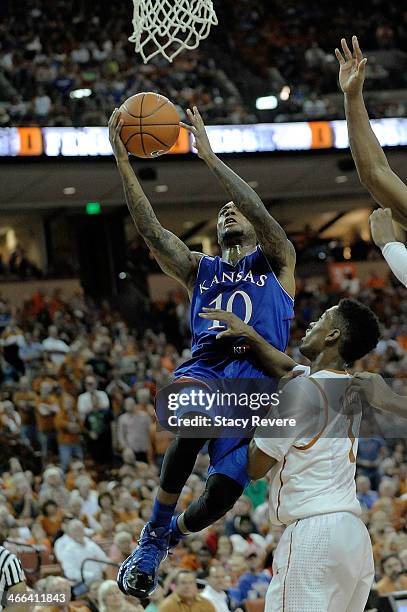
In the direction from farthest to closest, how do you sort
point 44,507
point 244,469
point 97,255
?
1. point 97,255
2. point 44,507
3. point 244,469

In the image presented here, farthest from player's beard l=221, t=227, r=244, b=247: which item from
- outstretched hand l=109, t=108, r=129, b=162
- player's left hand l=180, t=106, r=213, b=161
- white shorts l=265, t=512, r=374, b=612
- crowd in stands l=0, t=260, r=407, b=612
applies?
crowd in stands l=0, t=260, r=407, b=612

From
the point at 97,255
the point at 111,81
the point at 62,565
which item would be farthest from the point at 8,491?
the point at 97,255

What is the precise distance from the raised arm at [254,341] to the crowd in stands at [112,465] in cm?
345

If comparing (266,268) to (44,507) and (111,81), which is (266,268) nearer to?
(44,507)

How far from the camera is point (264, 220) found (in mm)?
5609

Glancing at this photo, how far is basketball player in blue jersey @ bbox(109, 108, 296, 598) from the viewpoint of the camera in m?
5.49

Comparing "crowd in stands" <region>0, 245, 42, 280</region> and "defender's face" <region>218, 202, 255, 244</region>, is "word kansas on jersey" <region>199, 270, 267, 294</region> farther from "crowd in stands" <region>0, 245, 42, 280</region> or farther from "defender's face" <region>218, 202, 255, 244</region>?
"crowd in stands" <region>0, 245, 42, 280</region>

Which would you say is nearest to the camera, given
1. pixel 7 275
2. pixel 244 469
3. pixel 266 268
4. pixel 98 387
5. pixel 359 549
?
pixel 359 549

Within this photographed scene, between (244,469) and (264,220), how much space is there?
130cm

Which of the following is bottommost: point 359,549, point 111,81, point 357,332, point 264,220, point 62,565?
point 62,565

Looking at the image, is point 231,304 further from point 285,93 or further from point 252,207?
point 285,93

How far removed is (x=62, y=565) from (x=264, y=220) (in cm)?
549

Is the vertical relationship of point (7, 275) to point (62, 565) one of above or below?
above

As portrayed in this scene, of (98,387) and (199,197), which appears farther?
(199,197)
